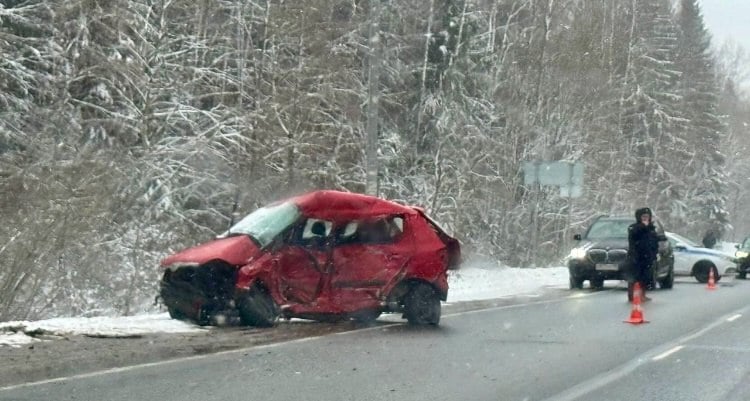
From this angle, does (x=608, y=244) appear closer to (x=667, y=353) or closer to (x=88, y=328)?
(x=667, y=353)

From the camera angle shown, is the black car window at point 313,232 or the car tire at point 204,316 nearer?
the car tire at point 204,316

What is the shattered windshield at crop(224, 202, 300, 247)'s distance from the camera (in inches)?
605

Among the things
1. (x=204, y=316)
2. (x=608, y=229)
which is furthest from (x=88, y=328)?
(x=608, y=229)

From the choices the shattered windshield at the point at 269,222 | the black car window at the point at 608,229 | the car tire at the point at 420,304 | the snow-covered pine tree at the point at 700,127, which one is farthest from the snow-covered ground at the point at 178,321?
the snow-covered pine tree at the point at 700,127

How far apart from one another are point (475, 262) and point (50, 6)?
18.3m

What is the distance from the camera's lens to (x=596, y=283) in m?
27.8

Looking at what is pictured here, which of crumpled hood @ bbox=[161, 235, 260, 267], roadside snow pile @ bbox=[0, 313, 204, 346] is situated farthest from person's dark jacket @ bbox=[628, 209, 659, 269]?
roadside snow pile @ bbox=[0, 313, 204, 346]

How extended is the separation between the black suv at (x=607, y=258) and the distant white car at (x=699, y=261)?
4.01 metres

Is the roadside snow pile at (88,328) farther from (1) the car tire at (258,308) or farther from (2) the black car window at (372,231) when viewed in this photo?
(2) the black car window at (372,231)

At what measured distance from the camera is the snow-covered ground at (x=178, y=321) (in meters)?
13.6

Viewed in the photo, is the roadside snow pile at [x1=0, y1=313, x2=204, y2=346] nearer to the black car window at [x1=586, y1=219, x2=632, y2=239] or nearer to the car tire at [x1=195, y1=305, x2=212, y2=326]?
the car tire at [x1=195, y1=305, x2=212, y2=326]

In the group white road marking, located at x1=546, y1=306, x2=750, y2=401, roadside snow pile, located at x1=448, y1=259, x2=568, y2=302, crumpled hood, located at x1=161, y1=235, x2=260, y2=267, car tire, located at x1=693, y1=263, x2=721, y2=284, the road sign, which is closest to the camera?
white road marking, located at x1=546, y1=306, x2=750, y2=401

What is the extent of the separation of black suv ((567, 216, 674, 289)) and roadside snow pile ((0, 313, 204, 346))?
13562 millimetres

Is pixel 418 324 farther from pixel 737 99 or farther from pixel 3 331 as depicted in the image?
pixel 737 99
